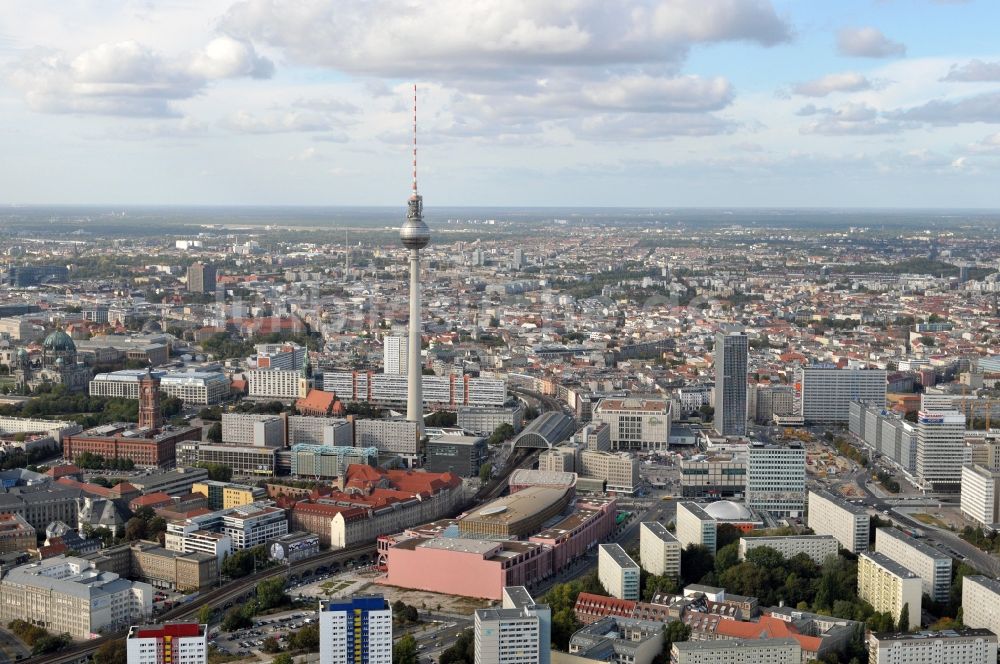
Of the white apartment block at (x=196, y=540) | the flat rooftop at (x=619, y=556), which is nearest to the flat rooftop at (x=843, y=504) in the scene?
the flat rooftop at (x=619, y=556)

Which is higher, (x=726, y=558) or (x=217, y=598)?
(x=726, y=558)

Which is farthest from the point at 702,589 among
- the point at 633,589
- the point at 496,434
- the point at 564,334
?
the point at 564,334

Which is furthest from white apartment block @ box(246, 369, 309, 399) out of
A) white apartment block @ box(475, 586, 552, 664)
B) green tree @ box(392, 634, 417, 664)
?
white apartment block @ box(475, 586, 552, 664)

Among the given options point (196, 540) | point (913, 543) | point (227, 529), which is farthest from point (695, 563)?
point (196, 540)

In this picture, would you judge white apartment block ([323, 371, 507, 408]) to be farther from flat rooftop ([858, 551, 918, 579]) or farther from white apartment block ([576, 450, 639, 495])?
flat rooftop ([858, 551, 918, 579])

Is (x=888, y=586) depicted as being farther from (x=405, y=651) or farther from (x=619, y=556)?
Answer: (x=405, y=651)
